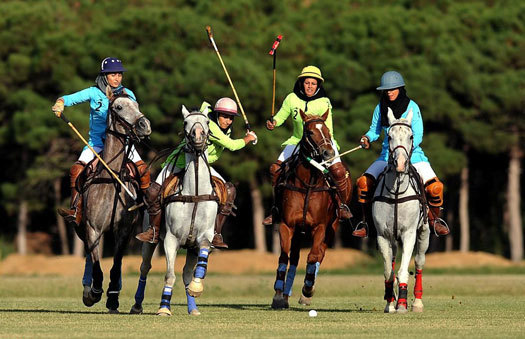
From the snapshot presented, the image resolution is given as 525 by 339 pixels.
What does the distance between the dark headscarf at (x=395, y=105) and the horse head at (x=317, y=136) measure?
0.99m

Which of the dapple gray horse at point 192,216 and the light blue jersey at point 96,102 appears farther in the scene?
the light blue jersey at point 96,102

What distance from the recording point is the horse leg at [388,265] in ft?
60.2

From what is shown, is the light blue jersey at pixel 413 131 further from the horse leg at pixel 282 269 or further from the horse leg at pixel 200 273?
the horse leg at pixel 200 273

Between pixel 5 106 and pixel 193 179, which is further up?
pixel 5 106

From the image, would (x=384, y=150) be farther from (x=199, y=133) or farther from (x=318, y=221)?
(x=199, y=133)

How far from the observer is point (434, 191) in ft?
61.8

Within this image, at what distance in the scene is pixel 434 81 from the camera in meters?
46.9

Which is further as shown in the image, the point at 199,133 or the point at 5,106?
the point at 5,106

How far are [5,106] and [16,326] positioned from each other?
36.7 m

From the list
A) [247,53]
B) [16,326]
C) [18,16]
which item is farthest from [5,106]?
[16,326]

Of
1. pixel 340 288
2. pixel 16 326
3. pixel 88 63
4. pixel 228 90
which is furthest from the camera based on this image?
pixel 88 63

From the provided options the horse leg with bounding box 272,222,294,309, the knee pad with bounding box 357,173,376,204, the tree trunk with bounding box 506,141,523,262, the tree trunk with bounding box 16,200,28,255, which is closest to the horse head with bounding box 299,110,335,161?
the knee pad with bounding box 357,173,376,204

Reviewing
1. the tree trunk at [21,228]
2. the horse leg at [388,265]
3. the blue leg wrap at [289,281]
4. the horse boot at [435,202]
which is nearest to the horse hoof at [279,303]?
the blue leg wrap at [289,281]

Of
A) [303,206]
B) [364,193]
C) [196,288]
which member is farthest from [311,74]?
[196,288]
